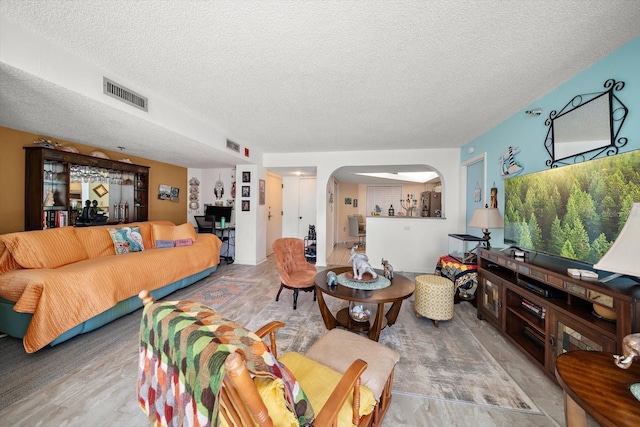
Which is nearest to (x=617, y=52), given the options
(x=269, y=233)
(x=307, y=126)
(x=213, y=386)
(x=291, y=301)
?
(x=307, y=126)

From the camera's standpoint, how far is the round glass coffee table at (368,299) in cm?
199

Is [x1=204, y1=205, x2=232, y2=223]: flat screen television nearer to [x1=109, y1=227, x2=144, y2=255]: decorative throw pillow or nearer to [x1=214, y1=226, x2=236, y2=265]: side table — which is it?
[x1=214, y1=226, x2=236, y2=265]: side table

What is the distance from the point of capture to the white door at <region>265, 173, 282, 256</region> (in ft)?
19.3

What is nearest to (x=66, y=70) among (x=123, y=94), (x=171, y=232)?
(x=123, y=94)

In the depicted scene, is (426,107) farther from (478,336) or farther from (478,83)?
(478,336)

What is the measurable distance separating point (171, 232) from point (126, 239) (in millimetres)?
599

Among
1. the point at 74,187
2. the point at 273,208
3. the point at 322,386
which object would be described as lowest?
the point at 322,386

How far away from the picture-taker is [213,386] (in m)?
0.61

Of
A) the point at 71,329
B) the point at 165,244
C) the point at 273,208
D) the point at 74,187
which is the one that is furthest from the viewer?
the point at 273,208

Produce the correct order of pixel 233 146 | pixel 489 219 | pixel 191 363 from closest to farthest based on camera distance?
pixel 191 363 → pixel 489 219 → pixel 233 146

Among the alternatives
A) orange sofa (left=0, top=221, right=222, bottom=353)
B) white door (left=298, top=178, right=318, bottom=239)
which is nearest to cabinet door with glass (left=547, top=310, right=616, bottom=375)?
orange sofa (left=0, top=221, right=222, bottom=353)

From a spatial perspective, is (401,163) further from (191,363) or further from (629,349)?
(191,363)

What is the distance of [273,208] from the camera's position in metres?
6.20

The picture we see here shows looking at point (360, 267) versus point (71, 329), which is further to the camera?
point (360, 267)
